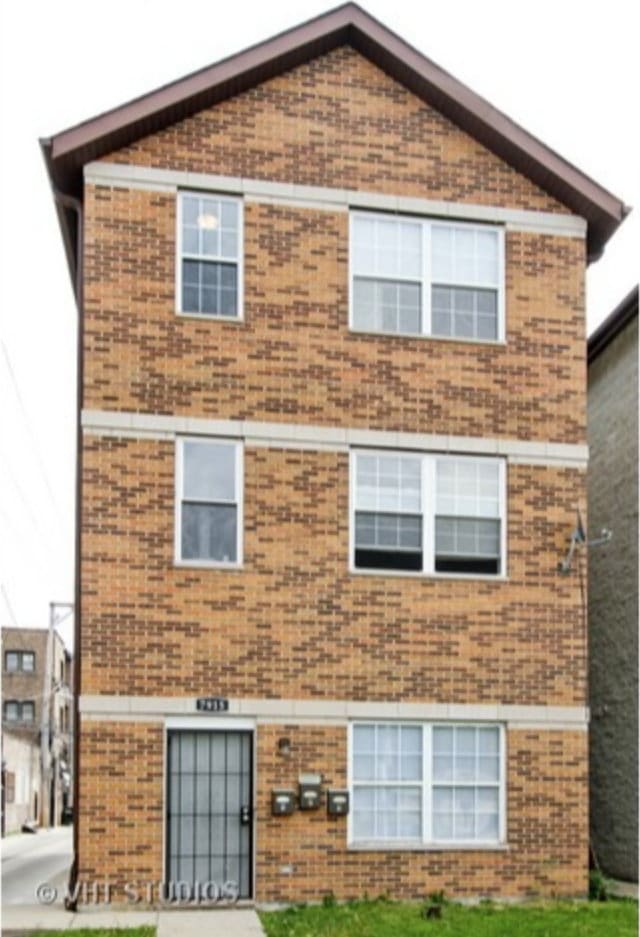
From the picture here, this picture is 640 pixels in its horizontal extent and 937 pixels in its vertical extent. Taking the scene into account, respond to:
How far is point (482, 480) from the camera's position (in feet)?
50.8

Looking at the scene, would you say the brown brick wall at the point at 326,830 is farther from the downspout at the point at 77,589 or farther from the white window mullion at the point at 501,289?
the white window mullion at the point at 501,289

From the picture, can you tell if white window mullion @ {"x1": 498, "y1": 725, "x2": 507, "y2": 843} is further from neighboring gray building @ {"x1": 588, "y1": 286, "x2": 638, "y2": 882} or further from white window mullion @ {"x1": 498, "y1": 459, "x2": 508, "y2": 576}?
neighboring gray building @ {"x1": 588, "y1": 286, "x2": 638, "y2": 882}

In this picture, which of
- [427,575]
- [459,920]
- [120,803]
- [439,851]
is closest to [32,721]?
[120,803]

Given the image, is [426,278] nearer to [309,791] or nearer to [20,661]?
[309,791]

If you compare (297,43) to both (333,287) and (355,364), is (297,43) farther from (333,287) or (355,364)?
(355,364)

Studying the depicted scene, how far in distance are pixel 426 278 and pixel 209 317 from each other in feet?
9.60

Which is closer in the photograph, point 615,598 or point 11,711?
point 615,598

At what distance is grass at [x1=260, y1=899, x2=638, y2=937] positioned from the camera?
1232 cm

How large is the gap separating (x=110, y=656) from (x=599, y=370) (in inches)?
392

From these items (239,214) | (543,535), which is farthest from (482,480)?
(239,214)

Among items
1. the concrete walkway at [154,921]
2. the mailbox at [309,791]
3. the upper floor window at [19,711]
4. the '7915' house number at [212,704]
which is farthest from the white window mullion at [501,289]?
the upper floor window at [19,711]

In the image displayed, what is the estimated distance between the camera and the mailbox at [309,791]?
14.1 meters

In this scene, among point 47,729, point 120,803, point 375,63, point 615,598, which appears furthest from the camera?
point 47,729

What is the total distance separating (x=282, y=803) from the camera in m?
14.1
